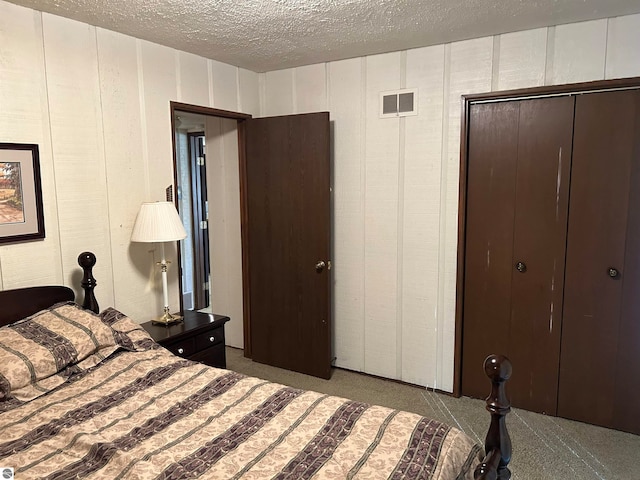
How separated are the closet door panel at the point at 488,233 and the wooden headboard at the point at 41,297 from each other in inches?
93.4

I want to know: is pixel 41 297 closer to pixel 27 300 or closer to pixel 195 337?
pixel 27 300

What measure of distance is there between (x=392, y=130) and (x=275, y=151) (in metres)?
0.94

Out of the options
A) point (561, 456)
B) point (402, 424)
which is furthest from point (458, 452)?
point (561, 456)

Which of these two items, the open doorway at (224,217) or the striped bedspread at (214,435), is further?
the open doorway at (224,217)

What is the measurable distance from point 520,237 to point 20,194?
2.90 meters

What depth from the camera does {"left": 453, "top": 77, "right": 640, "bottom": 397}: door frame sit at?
2631 millimetres

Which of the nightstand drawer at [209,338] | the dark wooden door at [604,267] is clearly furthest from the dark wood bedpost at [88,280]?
the dark wooden door at [604,267]

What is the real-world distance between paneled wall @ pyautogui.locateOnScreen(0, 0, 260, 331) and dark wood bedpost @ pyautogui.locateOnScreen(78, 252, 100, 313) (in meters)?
0.11

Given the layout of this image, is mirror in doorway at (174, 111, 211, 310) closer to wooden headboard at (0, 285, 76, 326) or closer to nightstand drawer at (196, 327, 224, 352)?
nightstand drawer at (196, 327, 224, 352)

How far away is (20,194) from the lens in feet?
7.59

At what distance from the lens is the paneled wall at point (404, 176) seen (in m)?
2.89

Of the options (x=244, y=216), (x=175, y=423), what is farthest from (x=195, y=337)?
(x=244, y=216)

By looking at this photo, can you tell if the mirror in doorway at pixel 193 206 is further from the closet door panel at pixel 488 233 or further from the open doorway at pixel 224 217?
the closet door panel at pixel 488 233

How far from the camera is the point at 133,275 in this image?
2.88m
